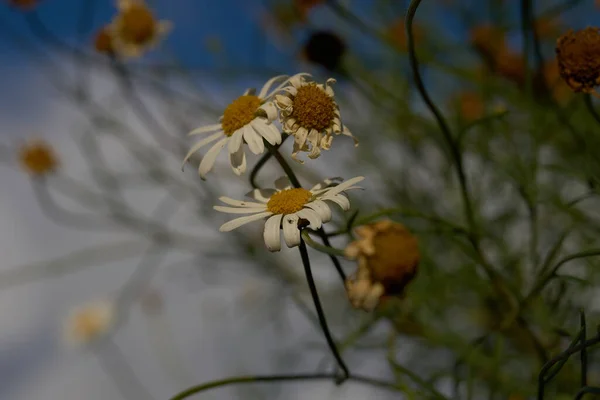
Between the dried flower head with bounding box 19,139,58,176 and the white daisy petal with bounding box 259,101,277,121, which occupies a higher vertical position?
the dried flower head with bounding box 19,139,58,176

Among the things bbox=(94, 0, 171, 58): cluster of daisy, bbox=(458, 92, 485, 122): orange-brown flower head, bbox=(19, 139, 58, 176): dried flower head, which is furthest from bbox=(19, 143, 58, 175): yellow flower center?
bbox=(458, 92, 485, 122): orange-brown flower head

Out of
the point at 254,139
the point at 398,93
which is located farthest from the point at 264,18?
the point at 254,139

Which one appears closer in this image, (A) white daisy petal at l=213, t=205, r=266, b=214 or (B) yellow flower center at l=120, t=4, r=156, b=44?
(A) white daisy petal at l=213, t=205, r=266, b=214

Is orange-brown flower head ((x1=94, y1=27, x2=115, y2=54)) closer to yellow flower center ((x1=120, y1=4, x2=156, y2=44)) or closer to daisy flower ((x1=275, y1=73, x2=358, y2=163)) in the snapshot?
yellow flower center ((x1=120, y1=4, x2=156, y2=44))

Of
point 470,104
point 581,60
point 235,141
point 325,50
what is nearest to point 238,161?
point 235,141

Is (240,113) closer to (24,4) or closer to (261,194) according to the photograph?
(261,194)

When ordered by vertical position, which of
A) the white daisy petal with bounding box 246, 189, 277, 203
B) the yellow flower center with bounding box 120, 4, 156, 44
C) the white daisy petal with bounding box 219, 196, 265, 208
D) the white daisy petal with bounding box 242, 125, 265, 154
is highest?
the yellow flower center with bounding box 120, 4, 156, 44
